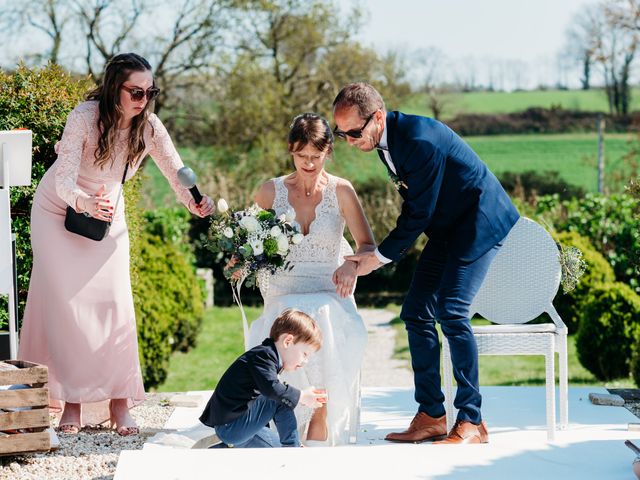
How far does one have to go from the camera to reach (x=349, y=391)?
4949mm

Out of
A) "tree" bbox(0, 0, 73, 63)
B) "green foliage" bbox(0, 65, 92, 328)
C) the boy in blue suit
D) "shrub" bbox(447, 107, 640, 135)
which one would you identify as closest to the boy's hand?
the boy in blue suit

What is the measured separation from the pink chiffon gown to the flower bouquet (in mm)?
382

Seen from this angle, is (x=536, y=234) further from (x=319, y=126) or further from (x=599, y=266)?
(x=599, y=266)

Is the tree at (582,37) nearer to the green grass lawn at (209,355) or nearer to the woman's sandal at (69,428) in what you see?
the green grass lawn at (209,355)

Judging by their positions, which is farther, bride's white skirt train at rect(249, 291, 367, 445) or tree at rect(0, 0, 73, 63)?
tree at rect(0, 0, 73, 63)

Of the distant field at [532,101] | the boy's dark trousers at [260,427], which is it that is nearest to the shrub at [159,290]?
the boy's dark trousers at [260,427]

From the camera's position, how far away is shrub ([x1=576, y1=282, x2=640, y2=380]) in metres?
8.45

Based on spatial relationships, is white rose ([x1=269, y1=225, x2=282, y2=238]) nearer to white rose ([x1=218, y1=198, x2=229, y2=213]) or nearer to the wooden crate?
white rose ([x1=218, y1=198, x2=229, y2=213])

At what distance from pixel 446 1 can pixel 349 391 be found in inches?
1238

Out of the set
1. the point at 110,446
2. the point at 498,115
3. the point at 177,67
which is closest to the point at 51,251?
the point at 110,446

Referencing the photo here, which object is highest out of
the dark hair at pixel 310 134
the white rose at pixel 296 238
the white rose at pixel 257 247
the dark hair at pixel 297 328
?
the dark hair at pixel 310 134

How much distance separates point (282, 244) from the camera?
4.93m

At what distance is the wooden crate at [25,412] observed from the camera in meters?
4.57

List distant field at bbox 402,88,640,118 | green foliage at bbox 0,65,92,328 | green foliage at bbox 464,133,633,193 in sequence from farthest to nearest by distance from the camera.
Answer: distant field at bbox 402,88,640,118, green foliage at bbox 464,133,633,193, green foliage at bbox 0,65,92,328
